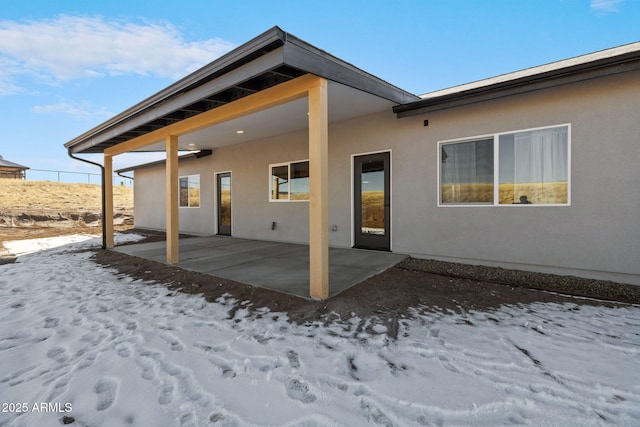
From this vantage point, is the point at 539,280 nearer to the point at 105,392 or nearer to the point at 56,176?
the point at 105,392

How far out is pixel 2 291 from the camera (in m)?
4.03

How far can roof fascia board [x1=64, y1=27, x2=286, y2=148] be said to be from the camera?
9.46 feet

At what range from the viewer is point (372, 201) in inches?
247

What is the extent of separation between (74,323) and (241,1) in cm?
784

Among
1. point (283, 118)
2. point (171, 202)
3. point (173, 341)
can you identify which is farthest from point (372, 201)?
Result: point (173, 341)

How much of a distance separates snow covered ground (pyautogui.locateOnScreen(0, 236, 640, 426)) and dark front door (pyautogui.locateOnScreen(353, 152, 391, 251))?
10.3 ft

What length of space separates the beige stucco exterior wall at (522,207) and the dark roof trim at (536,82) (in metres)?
0.31

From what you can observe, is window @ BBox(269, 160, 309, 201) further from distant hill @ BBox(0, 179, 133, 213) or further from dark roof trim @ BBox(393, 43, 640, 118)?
distant hill @ BBox(0, 179, 133, 213)

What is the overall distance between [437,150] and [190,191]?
931 centimetres

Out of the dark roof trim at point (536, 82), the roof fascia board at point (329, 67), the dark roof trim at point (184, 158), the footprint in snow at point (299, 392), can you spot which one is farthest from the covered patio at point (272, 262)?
the dark roof trim at point (184, 158)

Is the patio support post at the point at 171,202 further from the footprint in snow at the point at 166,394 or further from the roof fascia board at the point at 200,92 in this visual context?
the footprint in snow at the point at 166,394

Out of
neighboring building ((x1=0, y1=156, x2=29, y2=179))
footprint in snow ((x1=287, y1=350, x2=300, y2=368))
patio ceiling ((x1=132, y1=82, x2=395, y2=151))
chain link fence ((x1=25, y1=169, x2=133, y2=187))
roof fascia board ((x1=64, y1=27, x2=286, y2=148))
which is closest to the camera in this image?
footprint in snow ((x1=287, y1=350, x2=300, y2=368))

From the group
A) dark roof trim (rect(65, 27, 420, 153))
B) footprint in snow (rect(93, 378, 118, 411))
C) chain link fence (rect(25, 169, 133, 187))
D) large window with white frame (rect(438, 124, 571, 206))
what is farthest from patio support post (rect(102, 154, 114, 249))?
chain link fence (rect(25, 169, 133, 187))

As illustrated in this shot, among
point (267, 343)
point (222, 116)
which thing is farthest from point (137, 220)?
point (267, 343)
